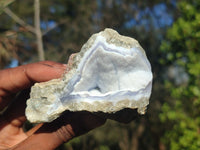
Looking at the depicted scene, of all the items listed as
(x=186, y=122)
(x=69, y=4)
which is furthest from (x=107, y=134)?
(x=69, y=4)

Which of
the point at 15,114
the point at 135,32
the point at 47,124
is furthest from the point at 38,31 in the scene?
the point at 135,32

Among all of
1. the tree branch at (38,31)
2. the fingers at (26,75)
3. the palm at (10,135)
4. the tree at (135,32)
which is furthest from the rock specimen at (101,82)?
the tree at (135,32)

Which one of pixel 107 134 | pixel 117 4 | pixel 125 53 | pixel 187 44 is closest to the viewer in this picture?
pixel 125 53

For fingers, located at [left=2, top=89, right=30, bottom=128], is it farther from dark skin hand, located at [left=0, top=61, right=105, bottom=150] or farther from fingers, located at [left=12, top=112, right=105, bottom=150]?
fingers, located at [left=12, top=112, right=105, bottom=150]

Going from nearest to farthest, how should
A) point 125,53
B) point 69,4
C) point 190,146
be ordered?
1. point 125,53
2. point 190,146
3. point 69,4

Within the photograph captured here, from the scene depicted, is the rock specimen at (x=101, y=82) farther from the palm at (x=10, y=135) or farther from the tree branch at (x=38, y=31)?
the tree branch at (x=38, y=31)

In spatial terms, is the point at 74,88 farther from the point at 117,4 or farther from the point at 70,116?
the point at 117,4
